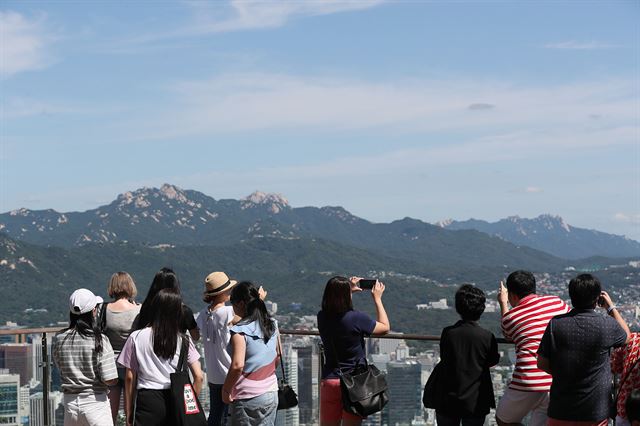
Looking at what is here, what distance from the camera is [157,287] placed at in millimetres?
5414

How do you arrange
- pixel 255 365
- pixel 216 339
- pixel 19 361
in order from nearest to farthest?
pixel 255 365 < pixel 216 339 < pixel 19 361

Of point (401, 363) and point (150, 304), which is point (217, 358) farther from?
point (401, 363)

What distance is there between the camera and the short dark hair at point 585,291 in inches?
191

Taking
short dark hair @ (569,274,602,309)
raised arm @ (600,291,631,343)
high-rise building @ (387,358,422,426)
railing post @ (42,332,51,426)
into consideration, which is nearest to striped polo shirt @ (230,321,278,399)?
short dark hair @ (569,274,602,309)

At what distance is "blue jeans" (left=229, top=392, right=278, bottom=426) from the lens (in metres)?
5.23

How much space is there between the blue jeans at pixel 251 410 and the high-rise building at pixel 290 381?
1.54 m

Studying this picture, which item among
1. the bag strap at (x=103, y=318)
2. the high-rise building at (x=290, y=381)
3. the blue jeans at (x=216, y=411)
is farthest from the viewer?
the high-rise building at (x=290, y=381)

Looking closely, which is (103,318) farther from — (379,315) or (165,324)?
(379,315)

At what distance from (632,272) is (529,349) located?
410 feet

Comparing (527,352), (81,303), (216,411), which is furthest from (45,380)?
(527,352)

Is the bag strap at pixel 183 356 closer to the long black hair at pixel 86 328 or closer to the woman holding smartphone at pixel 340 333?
the long black hair at pixel 86 328

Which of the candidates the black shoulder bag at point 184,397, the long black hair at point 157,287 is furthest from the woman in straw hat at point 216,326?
the black shoulder bag at point 184,397

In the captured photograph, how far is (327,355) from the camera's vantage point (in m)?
5.71

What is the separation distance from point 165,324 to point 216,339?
3.47 ft
